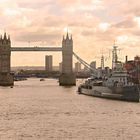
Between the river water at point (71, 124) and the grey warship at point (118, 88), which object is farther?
the grey warship at point (118, 88)

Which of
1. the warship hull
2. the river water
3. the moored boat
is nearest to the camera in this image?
the river water

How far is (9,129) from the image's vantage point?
5566cm

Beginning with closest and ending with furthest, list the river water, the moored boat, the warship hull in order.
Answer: the river water < the warship hull < the moored boat

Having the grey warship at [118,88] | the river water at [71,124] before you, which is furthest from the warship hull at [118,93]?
the river water at [71,124]

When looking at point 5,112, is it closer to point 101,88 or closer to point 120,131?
point 120,131

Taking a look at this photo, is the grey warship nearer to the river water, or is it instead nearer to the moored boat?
the moored boat

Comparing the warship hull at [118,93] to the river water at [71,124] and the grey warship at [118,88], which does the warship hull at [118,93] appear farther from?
the river water at [71,124]

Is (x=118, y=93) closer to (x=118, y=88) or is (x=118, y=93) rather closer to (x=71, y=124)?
(x=118, y=88)

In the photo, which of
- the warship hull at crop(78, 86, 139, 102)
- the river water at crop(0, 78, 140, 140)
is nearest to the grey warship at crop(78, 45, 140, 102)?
the warship hull at crop(78, 86, 139, 102)

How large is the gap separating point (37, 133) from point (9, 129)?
434 centimetres

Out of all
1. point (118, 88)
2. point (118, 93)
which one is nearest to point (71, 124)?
point (118, 88)

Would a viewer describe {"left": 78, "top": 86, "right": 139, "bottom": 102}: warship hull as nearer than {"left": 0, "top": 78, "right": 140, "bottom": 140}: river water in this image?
No

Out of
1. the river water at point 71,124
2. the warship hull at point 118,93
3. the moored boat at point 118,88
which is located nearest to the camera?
the river water at point 71,124

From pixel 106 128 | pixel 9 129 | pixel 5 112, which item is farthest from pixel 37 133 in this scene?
pixel 5 112
